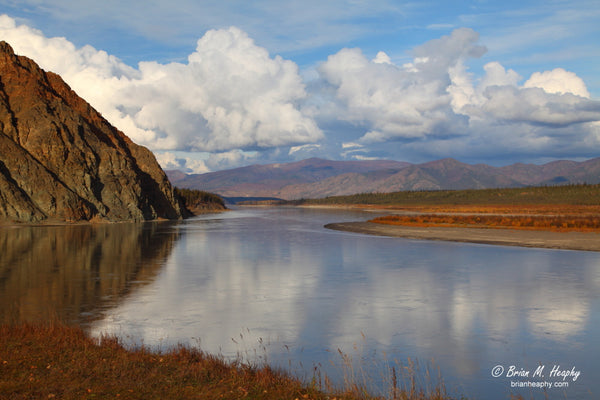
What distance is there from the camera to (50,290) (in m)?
22.8

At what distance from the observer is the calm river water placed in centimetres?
1308

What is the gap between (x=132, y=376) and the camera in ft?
35.3

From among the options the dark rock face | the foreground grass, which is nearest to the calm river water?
the foreground grass

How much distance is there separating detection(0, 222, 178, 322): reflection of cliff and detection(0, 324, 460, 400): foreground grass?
5.32 metres

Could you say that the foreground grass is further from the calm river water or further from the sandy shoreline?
the sandy shoreline

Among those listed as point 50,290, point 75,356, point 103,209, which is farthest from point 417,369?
point 103,209

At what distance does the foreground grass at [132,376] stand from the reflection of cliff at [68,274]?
532 centimetres

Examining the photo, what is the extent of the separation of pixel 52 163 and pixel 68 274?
6971 centimetres

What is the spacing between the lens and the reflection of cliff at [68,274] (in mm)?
19205

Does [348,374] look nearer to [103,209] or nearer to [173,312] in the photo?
[173,312]

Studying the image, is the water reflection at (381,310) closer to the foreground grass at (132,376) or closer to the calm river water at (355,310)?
the calm river water at (355,310)

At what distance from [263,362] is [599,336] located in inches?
428

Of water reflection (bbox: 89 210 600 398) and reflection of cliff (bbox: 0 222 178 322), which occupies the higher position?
reflection of cliff (bbox: 0 222 178 322)

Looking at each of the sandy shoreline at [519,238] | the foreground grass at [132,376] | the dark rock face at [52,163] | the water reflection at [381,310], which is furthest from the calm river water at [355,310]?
the dark rock face at [52,163]
